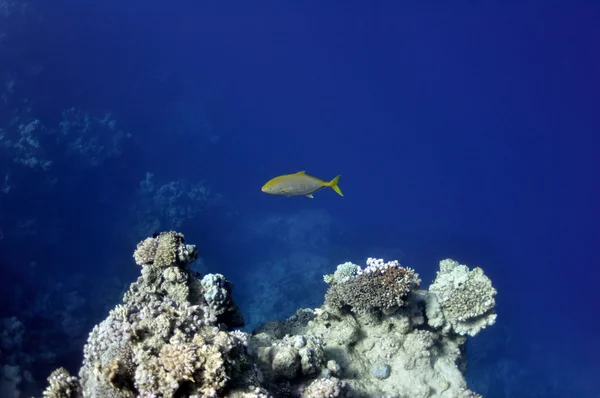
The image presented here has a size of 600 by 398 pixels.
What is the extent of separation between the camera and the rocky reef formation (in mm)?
3889

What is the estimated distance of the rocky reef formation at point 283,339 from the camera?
3.89 metres

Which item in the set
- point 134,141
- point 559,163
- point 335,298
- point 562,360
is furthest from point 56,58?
point 559,163

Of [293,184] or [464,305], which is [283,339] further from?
[464,305]

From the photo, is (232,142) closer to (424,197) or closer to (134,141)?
(134,141)

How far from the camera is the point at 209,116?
2255 inches

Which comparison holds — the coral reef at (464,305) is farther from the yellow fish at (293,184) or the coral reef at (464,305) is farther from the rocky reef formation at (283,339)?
the yellow fish at (293,184)

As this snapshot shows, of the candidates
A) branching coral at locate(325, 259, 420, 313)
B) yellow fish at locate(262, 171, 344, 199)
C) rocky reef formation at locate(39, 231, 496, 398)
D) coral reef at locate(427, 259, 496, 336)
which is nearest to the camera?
rocky reef formation at locate(39, 231, 496, 398)

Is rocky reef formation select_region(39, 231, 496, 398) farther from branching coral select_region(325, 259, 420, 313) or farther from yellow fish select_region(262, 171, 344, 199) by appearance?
yellow fish select_region(262, 171, 344, 199)

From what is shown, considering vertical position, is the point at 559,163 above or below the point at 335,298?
above

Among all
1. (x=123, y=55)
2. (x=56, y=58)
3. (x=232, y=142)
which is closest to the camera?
(x=56, y=58)

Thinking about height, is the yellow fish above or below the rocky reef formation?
above

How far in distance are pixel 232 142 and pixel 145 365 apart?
54669mm

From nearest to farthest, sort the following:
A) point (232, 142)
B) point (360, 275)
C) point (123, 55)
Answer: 1. point (360, 275)
2. point (123, 55)
3. point (232, 142)

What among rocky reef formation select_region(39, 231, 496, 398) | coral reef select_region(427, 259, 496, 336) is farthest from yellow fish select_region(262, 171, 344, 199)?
coral reef select_region(427, 259, 496, 336)
